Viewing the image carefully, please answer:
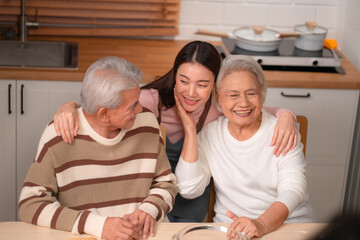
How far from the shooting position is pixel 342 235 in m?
0.47

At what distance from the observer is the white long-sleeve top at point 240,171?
6.21 ft

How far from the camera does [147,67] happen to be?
2.68m

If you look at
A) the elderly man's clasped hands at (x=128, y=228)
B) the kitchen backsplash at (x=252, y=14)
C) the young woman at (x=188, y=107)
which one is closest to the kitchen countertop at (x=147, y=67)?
the kitchen backsplash at (x=252, y=14)

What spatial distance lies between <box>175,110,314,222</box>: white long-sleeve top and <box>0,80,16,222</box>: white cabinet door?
3.40 ft

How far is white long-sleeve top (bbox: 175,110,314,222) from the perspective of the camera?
74.5 inches

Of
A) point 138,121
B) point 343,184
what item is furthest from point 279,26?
point 138,121

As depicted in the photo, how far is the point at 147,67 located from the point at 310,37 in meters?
0.87

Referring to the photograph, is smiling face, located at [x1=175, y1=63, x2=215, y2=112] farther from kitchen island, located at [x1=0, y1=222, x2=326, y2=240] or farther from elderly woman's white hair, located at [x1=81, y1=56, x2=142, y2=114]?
kitchen island, located at [x1=0, y1=222, x2=326, y2=240]

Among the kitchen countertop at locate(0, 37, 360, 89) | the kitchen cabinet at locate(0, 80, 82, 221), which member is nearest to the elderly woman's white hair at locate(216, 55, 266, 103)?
the kitchen countertop at locate(0, 37, 360, 89)

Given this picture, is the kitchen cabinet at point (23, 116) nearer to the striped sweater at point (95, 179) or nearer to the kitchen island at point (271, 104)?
the kitchen island at point (271, 104)

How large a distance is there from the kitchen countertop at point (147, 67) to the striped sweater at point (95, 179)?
0.81m

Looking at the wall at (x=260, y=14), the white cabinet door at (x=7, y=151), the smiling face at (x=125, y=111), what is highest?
the wall at (x=260, y=14)

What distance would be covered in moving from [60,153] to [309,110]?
1.45 m

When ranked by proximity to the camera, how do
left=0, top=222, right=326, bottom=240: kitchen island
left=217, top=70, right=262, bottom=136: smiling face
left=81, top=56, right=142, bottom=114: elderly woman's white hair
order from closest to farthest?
left=0, top=222, right=326, bottom=240: kitchen island, left=81, top=56, right=142, bottom=114: elderly woman's white hair, left=217, top=70, right=262, bottom=136: smiling face
